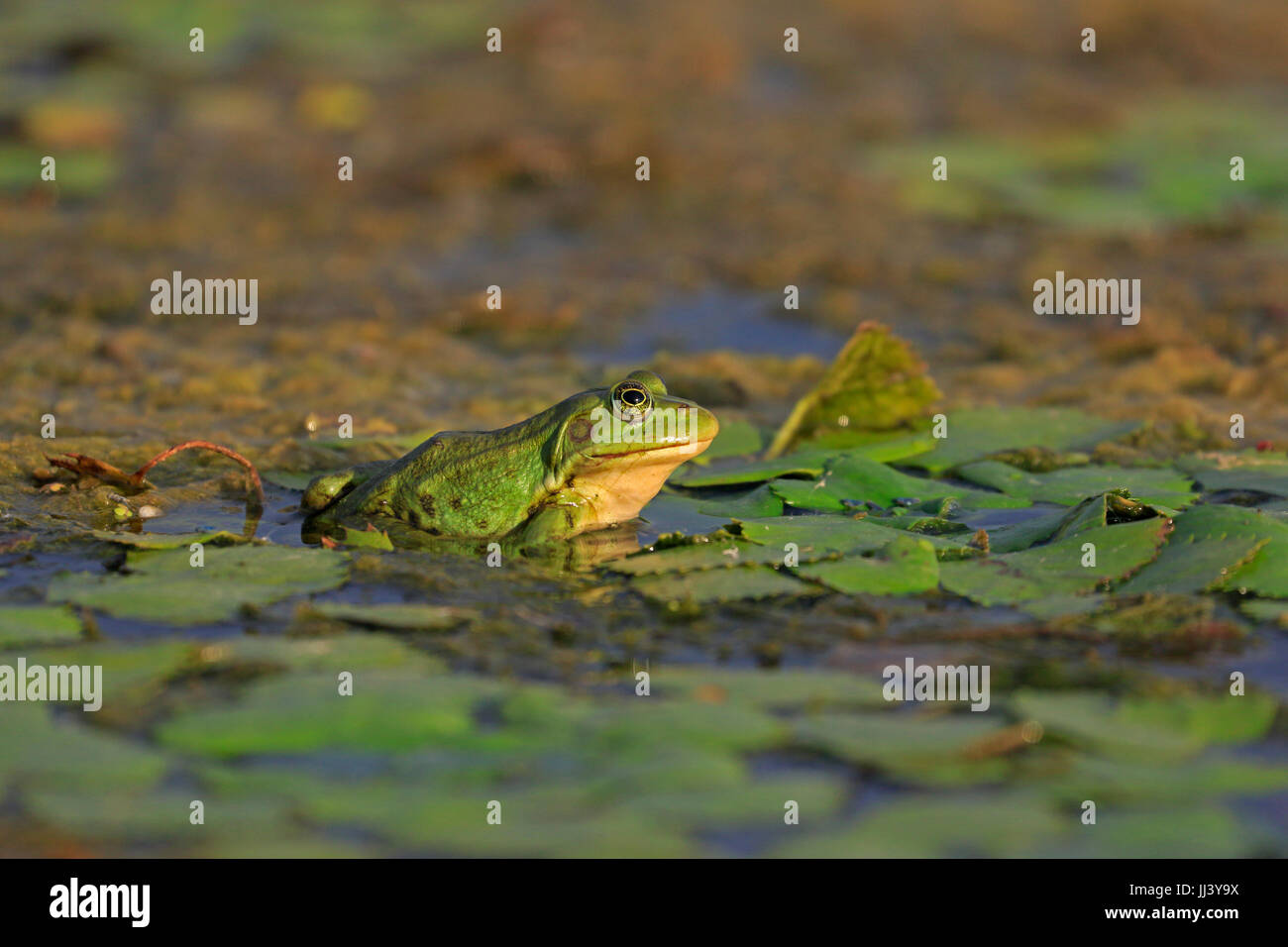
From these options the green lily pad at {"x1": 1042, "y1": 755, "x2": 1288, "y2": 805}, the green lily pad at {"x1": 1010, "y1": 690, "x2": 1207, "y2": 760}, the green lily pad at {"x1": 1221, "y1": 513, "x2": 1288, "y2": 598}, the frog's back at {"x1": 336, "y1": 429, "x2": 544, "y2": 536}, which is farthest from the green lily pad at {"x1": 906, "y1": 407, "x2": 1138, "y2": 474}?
the green lily pad at {"x1": 1042, "y1": 755, "x2": 1288, "y2": 805}

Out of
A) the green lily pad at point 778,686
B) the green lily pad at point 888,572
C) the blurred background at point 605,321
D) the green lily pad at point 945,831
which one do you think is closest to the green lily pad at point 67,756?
the blurred background at point 605,321

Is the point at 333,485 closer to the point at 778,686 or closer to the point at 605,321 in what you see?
the point at 778,686

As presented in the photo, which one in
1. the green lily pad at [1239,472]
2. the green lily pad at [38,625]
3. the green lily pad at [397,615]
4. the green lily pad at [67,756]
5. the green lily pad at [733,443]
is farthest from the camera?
the green lily pad at [733,443]

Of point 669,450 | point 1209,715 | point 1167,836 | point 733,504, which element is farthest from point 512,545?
point 1167,836

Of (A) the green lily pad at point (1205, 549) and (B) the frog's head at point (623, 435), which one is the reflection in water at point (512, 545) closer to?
(B) the frog's head at point (623, 435)

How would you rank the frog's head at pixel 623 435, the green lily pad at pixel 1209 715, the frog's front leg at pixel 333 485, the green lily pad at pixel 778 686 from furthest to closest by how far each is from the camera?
the frog's front leg at pixel 333 485 → the frog's head at pixel 623 435 → the green lily pad at pixel 778 686 → the green lily pad at pixel 1209 715

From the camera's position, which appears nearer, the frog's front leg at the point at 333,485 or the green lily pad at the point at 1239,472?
the frog's front leg at the point at 333,485
